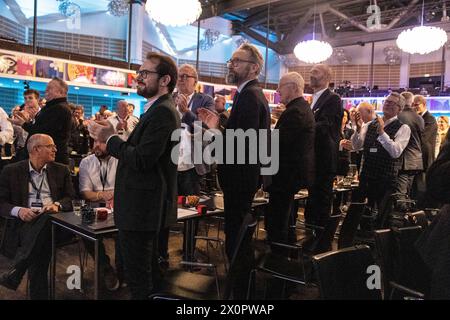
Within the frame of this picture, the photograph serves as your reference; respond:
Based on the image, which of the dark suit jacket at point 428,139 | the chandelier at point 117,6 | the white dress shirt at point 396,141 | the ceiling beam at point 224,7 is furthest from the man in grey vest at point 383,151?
the chandelier at point 117,6

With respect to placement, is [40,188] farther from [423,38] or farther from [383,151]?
[423,38]

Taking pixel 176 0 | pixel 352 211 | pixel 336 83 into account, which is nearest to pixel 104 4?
pixel 176 0

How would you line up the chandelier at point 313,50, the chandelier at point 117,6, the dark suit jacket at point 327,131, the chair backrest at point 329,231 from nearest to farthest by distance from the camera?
the chair backrest at point 329,231 → the dark suit jacket at point 327,131 → the chandelier at point 117,6 → the chandelier at point 313,50

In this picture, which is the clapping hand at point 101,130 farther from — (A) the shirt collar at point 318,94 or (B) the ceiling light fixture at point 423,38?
(B) the ceiling light fixture at point 423,38

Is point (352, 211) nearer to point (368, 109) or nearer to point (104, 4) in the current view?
point (368, 109)

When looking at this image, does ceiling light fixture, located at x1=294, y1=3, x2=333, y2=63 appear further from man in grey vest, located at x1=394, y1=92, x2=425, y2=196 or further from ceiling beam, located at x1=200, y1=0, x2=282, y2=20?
man in grey vest, located at x1=394, y1=92, x2=425, y2=196

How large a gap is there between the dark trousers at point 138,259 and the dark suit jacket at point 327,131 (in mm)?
1820

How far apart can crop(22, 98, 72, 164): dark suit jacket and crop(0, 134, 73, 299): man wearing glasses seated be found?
2.06 ft

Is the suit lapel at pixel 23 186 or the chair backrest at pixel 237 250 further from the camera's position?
the suit lapel at pixel 23 186

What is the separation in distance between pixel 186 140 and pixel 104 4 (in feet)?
40.3

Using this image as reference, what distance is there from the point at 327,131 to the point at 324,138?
6cm

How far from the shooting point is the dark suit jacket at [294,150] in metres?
2.69

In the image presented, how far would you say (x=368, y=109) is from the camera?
14.6 feet
